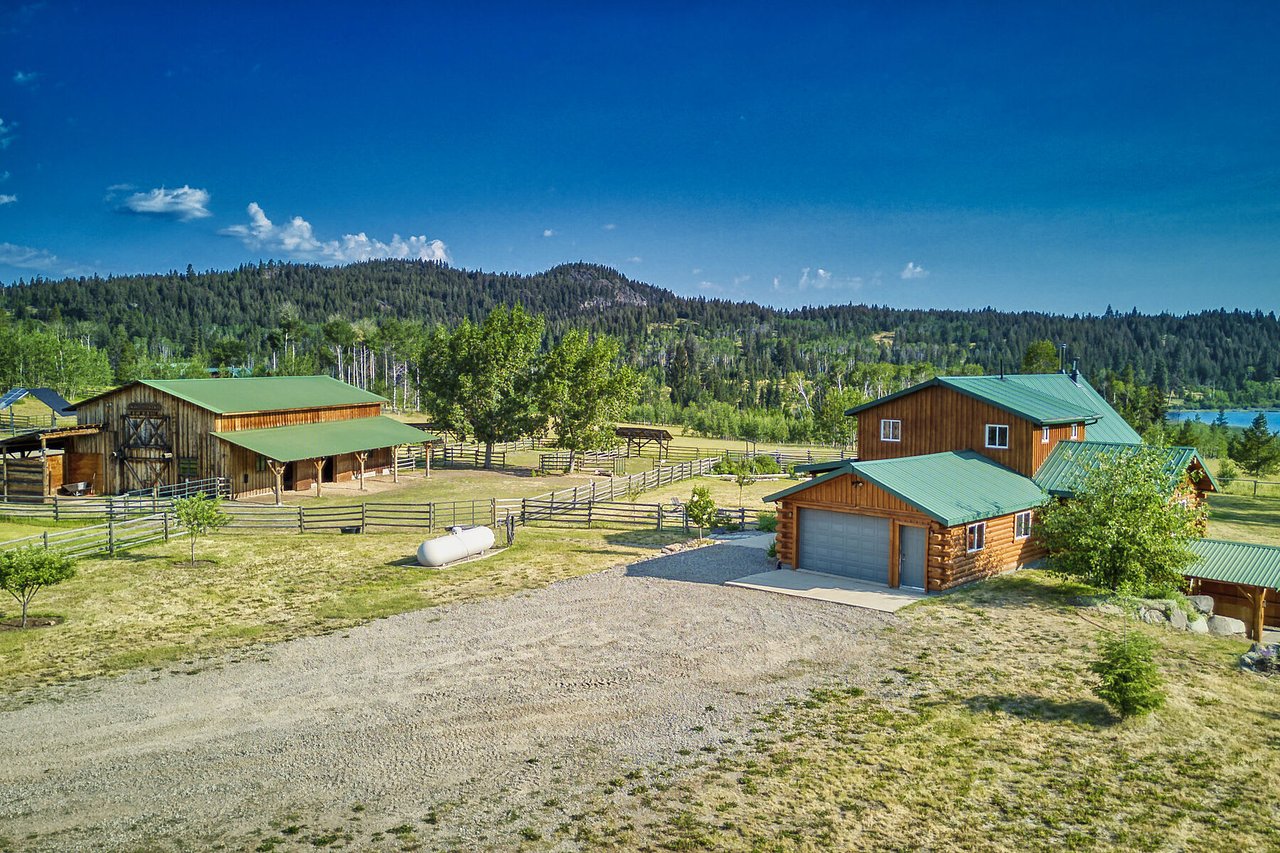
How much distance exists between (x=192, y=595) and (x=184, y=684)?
24.6 feet

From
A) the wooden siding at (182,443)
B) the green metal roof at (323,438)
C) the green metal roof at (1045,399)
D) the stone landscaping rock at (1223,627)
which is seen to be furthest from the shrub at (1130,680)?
the wooden siding at (182,443)

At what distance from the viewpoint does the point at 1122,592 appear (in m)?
20.7

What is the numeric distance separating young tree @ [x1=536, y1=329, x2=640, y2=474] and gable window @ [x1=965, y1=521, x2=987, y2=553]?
Answer: 102ft

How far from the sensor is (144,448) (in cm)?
4078

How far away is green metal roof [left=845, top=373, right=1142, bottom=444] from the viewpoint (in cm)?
2850

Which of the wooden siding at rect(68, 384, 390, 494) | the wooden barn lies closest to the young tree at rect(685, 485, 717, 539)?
the wooden barn

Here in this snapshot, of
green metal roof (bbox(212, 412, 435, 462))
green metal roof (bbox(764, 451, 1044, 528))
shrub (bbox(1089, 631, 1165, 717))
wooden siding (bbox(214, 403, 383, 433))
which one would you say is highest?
wooden siding (bbox(214, 403, 383, 433))

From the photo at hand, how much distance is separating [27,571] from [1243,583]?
29.8 m

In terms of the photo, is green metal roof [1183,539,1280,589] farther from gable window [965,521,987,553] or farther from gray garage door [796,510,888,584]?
gray garage door [796,510,888,584]

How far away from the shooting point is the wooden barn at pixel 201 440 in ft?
130

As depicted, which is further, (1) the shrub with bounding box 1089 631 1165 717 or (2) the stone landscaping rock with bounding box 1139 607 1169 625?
(2) the stone landscaping rock with bounding box 1139 607 1169 625

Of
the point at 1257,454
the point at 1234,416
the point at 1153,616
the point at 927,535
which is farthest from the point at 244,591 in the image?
the point at 1234,416

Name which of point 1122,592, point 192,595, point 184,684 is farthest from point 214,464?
point 1122,592

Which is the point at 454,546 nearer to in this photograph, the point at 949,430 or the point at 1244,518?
the point at 949,430
